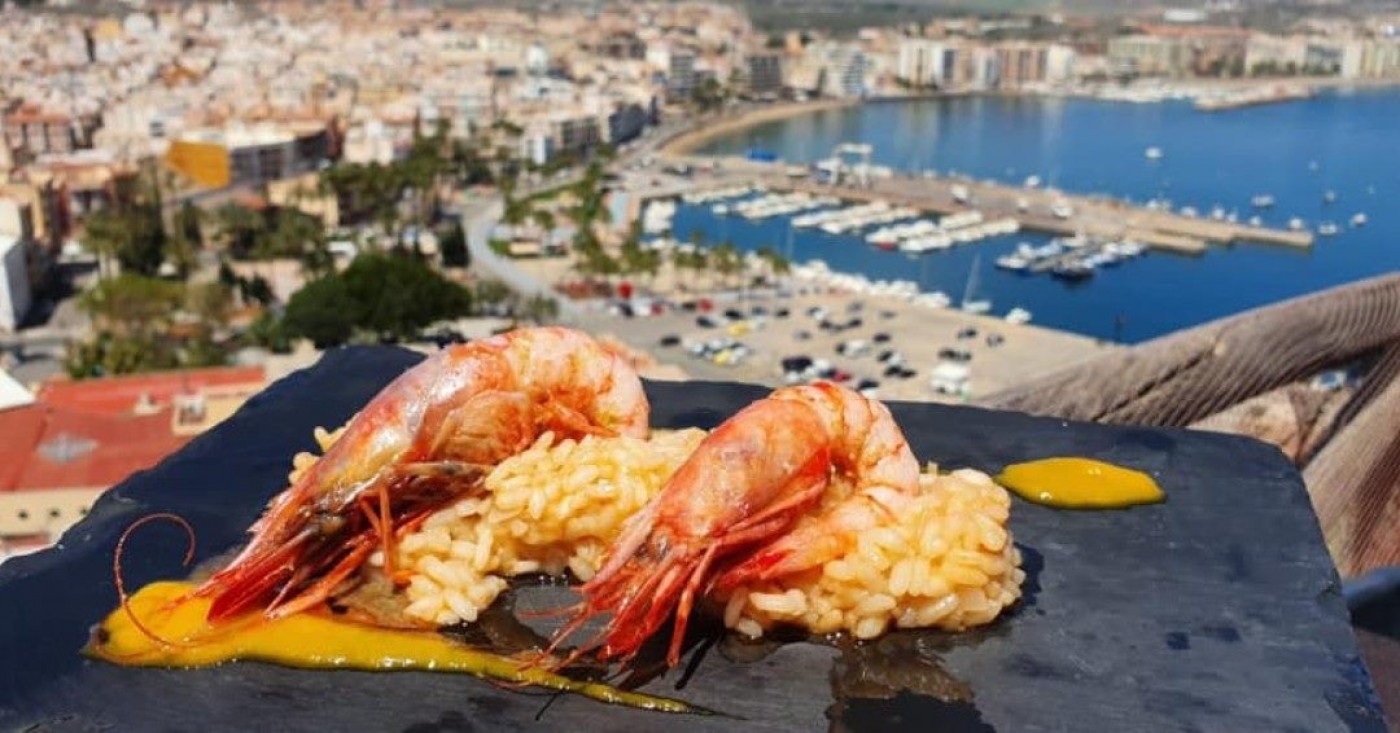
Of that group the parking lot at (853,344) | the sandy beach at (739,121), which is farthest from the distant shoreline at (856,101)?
the parking lot at (853,344)

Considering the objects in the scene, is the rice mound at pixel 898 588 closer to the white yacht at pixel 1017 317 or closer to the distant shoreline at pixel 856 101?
the white yacht at pixel 1017 317

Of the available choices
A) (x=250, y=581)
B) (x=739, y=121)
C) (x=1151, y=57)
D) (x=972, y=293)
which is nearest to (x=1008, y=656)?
(x=250, y=581)

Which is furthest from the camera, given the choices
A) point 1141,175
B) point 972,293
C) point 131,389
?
point 1141,175

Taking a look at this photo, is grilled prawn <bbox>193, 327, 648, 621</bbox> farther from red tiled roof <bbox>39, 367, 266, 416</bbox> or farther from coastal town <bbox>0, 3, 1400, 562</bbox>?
red tiled roof <bbox>39, 367, 266, 416</bbox>

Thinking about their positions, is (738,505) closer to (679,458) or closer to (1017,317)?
(679,458)

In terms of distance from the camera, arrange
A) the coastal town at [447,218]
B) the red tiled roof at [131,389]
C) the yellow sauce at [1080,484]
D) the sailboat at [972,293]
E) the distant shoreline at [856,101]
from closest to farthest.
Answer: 1. the yellow sauce at [1080,484]
2. the red tiled roof at [131,389]
3. the coastal town at [447,218]
4. the sailboat at [972,293]
5. the distant shoreline at [856,101]

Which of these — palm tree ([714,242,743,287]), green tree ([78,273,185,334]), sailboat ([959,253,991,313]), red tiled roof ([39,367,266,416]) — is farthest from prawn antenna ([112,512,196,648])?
palm tree ([714,242,743,287])
